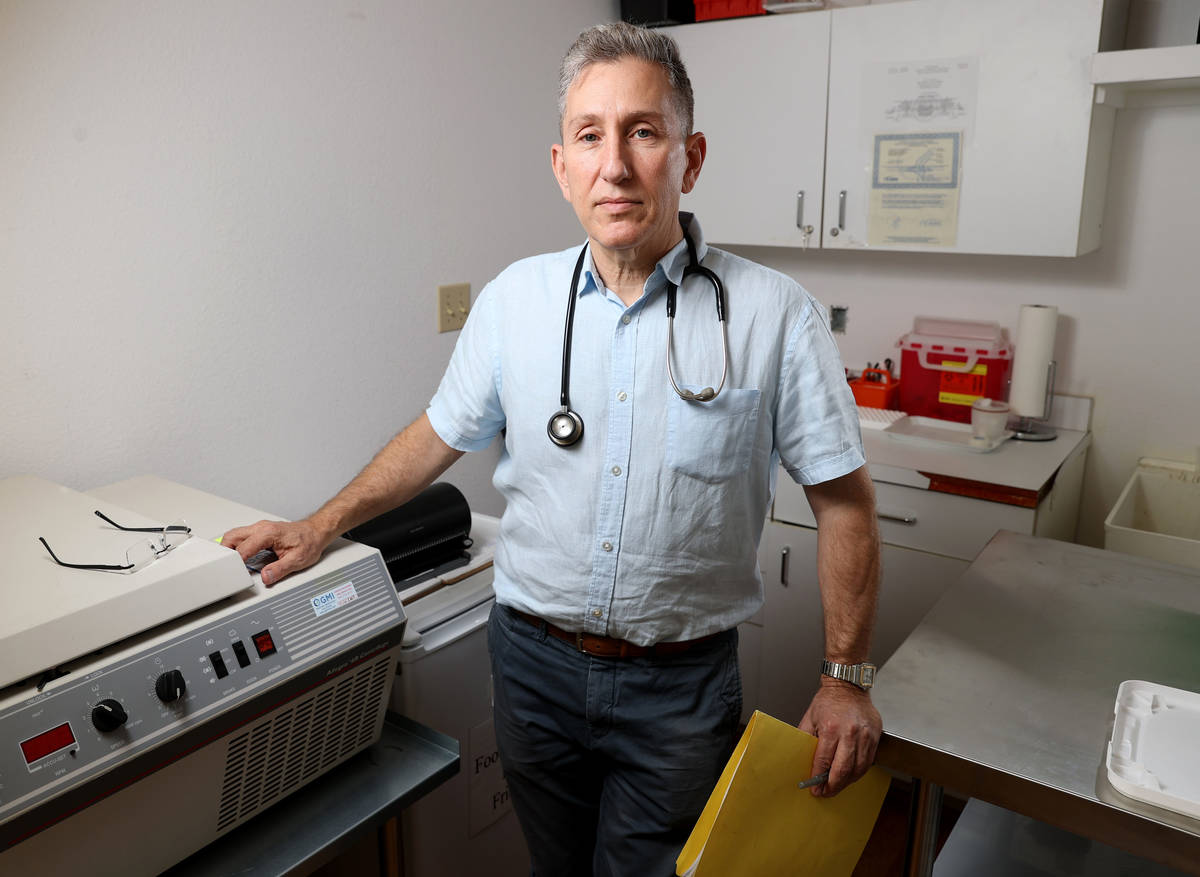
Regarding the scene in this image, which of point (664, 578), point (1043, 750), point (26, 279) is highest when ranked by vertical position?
point (26, 279)

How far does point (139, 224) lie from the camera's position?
1.61m

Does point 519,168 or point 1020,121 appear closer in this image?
point 1020,121

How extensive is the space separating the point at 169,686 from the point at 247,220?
3.40ft

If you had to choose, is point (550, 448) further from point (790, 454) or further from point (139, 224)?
point (139, 224)

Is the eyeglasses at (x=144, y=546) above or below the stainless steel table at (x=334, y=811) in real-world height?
above

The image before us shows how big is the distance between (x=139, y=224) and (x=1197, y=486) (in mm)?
2437

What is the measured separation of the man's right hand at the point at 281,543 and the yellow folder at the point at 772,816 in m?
0.62

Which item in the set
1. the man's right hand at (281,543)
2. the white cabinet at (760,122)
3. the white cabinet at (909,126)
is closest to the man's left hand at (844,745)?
the man's right hand at (281,543)

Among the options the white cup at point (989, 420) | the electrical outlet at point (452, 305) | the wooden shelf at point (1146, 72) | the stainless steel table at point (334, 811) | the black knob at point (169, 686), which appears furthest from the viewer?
the white cup at point (989, 420)

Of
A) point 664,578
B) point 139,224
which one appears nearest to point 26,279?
point 139,224

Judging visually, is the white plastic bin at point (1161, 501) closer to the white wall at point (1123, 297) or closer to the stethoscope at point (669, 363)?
the white wall at point (1123, 297)

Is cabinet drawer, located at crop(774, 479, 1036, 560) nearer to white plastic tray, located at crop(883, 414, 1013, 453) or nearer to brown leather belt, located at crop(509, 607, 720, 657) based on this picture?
white plastic tray, located at crop(883, 414, 1013, 453)

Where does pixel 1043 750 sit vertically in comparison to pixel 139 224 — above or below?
below

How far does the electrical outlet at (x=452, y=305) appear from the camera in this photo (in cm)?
225
